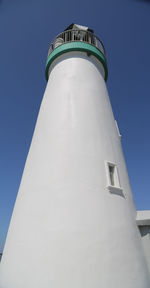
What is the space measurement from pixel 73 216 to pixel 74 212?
0.09 meters

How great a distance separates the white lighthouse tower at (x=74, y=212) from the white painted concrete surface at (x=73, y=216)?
0.01 metres

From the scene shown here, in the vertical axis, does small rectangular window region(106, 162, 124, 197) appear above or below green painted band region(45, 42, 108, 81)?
below

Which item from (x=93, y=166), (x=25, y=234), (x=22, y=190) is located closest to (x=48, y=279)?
(x=25, y=234)

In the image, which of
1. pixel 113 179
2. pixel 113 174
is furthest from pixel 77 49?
pixel 113 179

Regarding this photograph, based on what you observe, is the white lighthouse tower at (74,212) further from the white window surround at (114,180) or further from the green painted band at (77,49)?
the green painted band at (77,49)

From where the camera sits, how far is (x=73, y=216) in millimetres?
3480

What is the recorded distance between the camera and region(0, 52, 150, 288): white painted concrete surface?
10.1ft

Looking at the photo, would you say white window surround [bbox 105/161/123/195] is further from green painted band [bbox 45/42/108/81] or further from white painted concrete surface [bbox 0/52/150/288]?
green painted band [bbox 45/42/108/81]

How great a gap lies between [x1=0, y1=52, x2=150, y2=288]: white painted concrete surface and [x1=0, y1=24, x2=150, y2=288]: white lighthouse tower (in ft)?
0.05

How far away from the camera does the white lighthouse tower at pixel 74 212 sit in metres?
3.10

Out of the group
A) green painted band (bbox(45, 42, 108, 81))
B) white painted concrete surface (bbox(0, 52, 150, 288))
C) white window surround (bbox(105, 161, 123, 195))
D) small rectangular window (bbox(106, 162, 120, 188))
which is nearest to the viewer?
white painted concrete surface (bbox(0, 52, 150, 288))

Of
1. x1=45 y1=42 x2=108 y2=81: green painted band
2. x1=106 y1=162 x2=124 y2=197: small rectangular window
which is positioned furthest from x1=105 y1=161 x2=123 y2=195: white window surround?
x1=45 y1=42 x2=108 y2=81: green painted band

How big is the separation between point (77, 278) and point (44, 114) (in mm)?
4834

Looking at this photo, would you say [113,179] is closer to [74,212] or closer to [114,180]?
[114,180]
